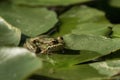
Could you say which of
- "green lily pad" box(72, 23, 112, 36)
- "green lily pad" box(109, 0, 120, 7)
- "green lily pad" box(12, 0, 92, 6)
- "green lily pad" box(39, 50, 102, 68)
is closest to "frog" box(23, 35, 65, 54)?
"green lily pad" box(39, 50, 102, 68)

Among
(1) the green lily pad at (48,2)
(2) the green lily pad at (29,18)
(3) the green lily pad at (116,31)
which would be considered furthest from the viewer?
(1) the green lily pad at (48,2)

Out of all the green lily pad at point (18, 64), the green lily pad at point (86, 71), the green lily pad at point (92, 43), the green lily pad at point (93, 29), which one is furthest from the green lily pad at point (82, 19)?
the green lily pad at point (18, 64)

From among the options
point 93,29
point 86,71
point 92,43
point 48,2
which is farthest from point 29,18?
point 86,71

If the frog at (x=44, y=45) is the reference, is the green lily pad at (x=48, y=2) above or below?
above

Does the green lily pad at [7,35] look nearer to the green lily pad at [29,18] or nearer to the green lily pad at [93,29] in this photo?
the green lily pad at [29,18]

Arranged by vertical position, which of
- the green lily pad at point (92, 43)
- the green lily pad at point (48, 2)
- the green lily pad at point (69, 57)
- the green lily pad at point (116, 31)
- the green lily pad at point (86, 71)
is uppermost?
the green lily pad at point (48, 2)

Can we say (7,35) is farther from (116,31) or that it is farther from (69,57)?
(116,31)

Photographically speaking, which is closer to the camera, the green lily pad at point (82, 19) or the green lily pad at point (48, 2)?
the green lily pad at point (82, 19)

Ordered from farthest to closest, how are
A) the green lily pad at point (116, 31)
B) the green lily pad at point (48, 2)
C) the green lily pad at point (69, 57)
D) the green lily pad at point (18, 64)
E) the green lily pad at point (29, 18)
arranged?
the green lily pad at point (48, 2), the green lily pad at point (29, 18), the green lily pad at point (116, 31), the green lily pad at point (69, 57), the green lily pad at point (18, 64)

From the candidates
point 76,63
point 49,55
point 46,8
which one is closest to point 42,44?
point 49,55
